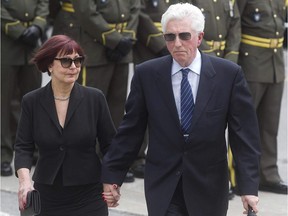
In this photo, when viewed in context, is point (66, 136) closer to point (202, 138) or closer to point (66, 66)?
point (66, 66)

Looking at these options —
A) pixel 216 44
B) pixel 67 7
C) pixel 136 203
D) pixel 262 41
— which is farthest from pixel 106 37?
pixel 136 203

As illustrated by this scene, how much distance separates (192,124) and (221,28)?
2.75m

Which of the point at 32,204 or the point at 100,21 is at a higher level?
the point at 100,21

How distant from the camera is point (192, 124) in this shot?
162 inches

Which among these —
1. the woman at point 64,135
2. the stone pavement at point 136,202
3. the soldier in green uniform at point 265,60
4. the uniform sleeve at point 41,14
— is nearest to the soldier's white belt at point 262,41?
the soldier in green uniform at point 265,60

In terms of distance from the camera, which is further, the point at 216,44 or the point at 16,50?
the point at 16,50

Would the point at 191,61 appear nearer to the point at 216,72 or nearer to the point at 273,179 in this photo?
the point at 216,72

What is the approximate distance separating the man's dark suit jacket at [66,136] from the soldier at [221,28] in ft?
7.18

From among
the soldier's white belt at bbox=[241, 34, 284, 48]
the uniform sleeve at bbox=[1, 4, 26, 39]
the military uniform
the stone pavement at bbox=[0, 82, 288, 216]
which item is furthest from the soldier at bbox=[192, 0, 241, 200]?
the uniform sleeve at bbox=[1, 4, 26, 39]

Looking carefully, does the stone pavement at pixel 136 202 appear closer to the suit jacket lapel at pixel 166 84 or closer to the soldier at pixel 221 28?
the soldier at pixel 221 28

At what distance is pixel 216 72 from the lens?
420cm

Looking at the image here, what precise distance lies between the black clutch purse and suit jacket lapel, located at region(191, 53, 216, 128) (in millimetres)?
922

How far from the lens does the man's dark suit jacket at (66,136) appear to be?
459 centimetres

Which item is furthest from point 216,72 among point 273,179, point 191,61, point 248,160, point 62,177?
point 273,179
